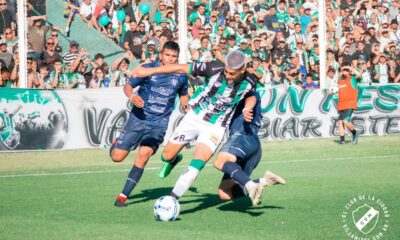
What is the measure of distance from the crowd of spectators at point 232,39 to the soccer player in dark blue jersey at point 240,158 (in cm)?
958

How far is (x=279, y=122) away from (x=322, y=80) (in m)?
1.95

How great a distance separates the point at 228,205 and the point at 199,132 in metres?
1.17

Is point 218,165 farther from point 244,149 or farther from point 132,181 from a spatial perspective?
point 132,181

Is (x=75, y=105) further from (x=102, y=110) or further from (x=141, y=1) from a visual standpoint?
(x=141, y=1)

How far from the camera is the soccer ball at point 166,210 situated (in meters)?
9.36

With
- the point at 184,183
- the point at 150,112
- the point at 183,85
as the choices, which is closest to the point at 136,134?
the point at 150,112

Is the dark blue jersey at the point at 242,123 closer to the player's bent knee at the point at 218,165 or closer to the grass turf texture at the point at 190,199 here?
the player's bent knee at the point at 218,165

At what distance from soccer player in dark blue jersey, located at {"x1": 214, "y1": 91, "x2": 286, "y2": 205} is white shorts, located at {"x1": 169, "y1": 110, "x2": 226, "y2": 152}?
0.77 ft

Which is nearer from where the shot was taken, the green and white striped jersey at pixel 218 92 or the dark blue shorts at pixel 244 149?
the green and white striped jersey at pixel 218 92

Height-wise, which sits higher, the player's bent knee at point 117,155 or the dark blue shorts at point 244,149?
the dark blue shorts at point 244,149

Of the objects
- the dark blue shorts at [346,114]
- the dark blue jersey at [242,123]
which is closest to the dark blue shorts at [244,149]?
the dark blue jersey at [242,123]

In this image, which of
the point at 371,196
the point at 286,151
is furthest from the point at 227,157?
the point at 286,151

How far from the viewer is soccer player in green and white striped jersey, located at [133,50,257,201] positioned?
987 centimetres

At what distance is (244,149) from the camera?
10.5m
